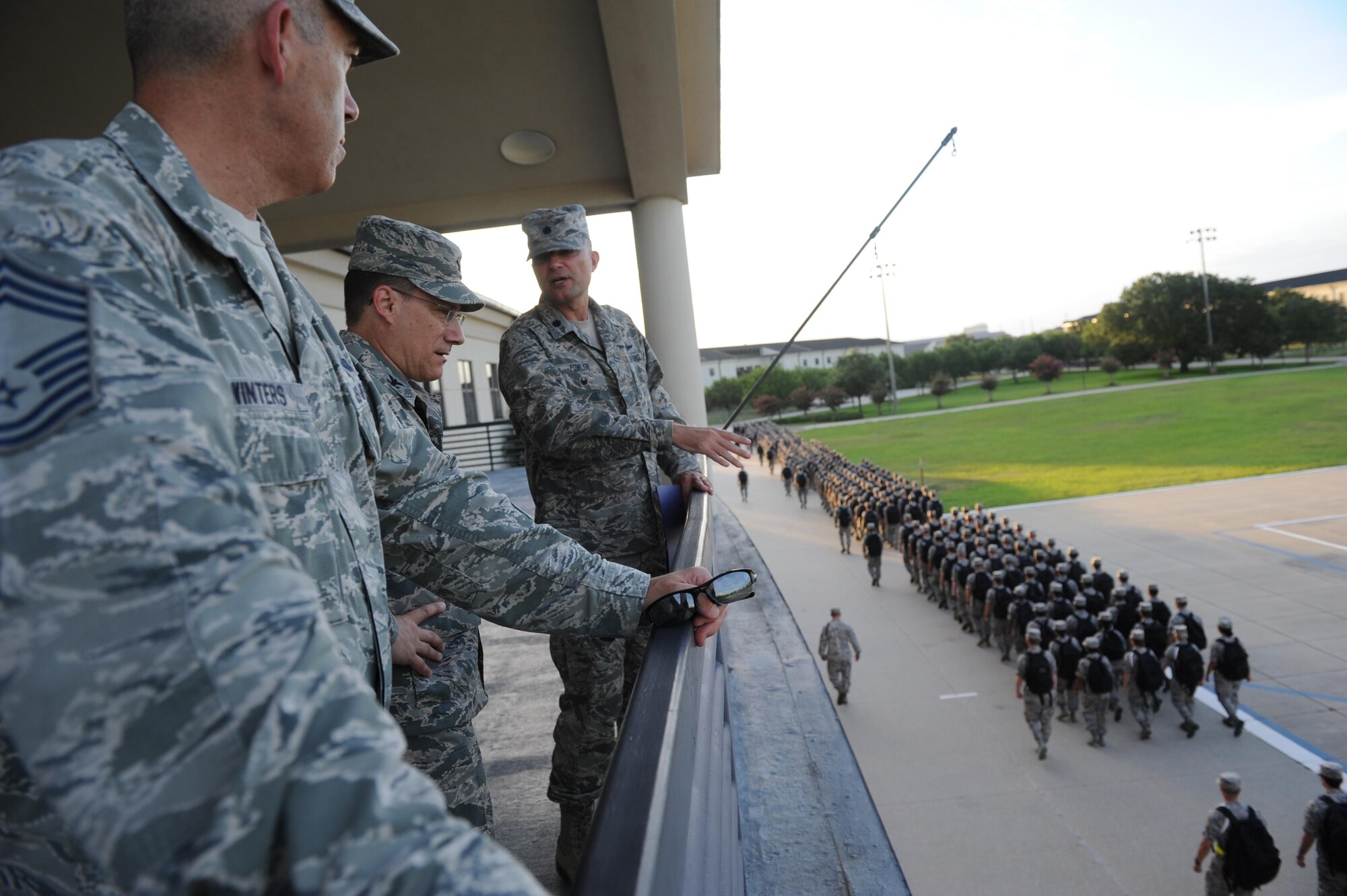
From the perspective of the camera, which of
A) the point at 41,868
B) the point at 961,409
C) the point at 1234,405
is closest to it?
the point at 41,868

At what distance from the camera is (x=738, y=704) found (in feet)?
16.5

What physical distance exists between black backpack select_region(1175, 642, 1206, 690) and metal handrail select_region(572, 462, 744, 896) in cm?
1054

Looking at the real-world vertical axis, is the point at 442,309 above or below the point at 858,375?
below

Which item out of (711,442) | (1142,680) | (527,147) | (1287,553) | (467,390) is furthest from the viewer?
(467,390)

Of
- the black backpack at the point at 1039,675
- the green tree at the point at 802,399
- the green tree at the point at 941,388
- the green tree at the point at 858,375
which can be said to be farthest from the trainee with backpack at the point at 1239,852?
the green tree at the point at 858,375

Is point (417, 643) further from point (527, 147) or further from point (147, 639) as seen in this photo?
point (527, 147)

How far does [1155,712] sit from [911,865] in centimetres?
513

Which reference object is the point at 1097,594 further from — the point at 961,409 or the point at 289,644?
the point at 961,409

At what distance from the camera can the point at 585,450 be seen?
127 inches

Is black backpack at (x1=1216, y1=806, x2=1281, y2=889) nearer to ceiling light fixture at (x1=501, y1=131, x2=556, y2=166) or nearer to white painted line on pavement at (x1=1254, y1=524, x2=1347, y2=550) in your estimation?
ceiling light fixture at (x1=501, y1=131, x2=556, y2=166)

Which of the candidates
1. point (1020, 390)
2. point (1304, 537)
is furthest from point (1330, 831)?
point (1020, 390)

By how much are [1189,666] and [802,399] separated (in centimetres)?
7567

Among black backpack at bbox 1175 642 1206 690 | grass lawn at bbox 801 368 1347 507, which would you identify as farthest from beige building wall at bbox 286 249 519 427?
grass lawn at bbox 801 368 1347 507

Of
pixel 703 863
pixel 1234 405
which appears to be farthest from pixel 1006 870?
pixel 1234 405
